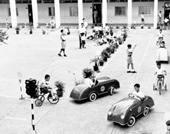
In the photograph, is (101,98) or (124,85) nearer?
(101,98)

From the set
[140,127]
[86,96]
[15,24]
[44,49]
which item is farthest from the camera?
[15,24]

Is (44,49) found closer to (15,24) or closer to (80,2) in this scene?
(80,2)

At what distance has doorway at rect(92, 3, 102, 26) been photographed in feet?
136

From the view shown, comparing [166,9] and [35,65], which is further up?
[166,9]

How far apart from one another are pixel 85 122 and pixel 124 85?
4.75 meters

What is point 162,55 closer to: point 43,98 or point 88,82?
point 88,82

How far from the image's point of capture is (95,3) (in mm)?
41312

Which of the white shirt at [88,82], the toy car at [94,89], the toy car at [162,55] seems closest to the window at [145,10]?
the toy car at [162,55]

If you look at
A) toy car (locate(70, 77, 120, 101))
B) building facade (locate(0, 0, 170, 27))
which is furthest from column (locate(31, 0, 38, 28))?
toy car (locate(70, 77, 120, 101))

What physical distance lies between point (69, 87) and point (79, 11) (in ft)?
82.3

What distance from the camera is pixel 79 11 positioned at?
128 ft

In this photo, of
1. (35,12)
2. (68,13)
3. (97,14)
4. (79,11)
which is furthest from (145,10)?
(35,12)

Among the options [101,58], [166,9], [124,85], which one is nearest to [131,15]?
[166,9]

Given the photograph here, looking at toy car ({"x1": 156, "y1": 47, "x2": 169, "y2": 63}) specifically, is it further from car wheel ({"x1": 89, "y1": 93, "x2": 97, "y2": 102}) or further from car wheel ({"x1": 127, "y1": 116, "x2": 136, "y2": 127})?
car wheel ({"x1": 127, "y1": 116, "x2": 136, "y2": 127})
